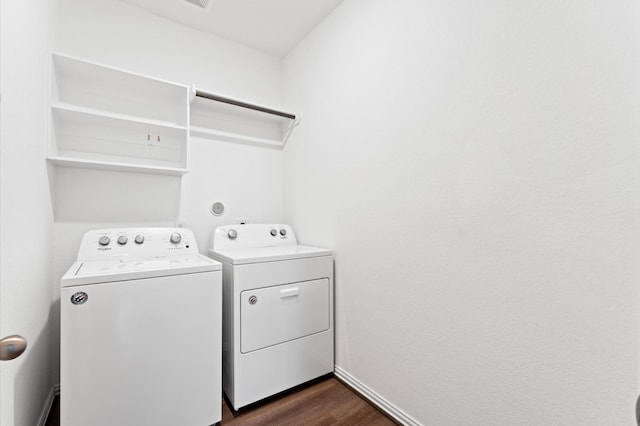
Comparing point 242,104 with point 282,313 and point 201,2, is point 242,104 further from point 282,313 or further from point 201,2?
point 282,313

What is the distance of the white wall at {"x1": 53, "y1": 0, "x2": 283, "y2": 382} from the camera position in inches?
65.1

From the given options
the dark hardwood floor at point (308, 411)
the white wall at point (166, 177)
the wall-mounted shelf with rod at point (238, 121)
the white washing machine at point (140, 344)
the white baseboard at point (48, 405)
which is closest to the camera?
the white washing machine at point (140, 344)

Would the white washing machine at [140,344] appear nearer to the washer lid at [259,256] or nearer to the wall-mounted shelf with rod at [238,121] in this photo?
the washer lid at [259,256]

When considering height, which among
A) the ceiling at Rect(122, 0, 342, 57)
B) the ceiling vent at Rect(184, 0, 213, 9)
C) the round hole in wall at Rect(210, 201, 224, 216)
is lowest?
the round hole in wall at Rect(210, 201, 224, 216)

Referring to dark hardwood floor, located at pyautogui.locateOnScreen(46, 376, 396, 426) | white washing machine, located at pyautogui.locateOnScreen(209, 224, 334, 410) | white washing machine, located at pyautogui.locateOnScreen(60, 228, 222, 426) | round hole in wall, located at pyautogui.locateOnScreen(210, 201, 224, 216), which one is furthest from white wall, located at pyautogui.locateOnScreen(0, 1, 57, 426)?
round hole in wall, located at pyautogui.locateOnScreen(210, 201, 224, 216)

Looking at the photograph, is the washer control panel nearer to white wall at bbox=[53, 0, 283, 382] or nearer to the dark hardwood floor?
white wall at bbox=[53, 0, 283, 382]

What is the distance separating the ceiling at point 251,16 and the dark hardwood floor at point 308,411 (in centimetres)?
245

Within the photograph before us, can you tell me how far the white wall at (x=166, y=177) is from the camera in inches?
65.1

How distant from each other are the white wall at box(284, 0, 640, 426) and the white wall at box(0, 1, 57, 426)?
56.8 inches

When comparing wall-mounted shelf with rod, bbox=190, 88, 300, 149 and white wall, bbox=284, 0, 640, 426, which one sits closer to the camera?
white wall, bbox=284, 0, 640, 426

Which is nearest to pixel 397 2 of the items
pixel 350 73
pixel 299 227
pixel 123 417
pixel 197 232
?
pixel 350 73

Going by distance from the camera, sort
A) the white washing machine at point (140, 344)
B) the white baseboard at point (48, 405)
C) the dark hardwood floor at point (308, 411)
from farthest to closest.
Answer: the dark hardwood floor at point (308, 411)
the white baseboard at point (48, 405)
the white washing machine at point (140, 344)

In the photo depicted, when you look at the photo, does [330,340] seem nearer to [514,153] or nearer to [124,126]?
[514,153]

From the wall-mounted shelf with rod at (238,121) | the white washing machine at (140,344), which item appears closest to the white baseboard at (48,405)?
the white washing machine at (140,344)
